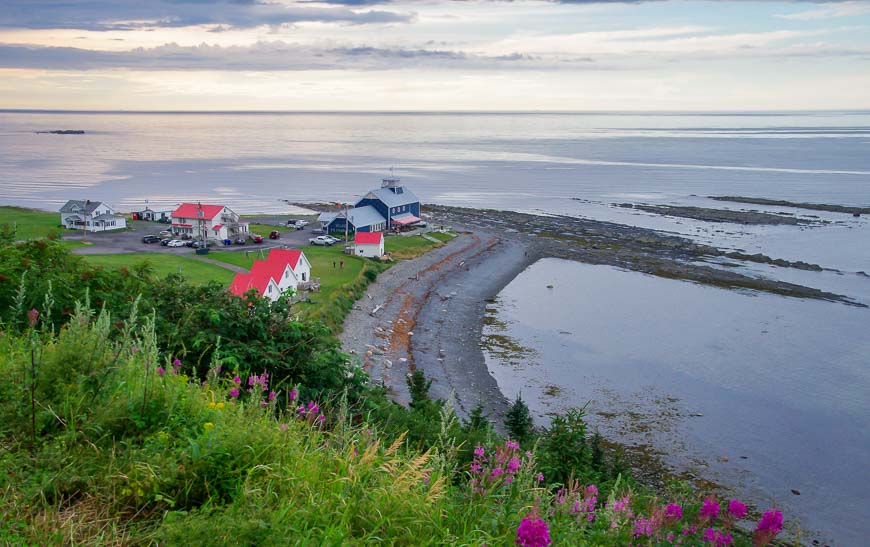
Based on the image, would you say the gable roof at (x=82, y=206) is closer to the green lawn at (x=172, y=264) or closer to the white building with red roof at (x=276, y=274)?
the green lawn at (x=172, y=264)

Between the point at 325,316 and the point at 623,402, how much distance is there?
14605 millimetres

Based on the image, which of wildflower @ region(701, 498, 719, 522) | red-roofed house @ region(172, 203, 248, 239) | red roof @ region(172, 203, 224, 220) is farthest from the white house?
wildflower @ region(701, 498, 719, 522)

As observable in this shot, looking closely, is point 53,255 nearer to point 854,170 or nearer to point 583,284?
point 583,284

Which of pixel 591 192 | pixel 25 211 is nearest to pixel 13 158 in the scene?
pixel 25 211

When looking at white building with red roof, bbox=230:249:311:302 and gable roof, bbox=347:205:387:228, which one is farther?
gable roof, bbox=347:205:387:228

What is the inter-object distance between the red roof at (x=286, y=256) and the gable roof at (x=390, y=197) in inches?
1074

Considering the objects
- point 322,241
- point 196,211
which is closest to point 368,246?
point 322,241

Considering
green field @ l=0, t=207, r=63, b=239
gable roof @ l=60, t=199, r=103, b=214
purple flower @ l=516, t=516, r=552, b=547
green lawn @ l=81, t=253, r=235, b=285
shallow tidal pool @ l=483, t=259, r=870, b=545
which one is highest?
purple flower @ l=516, t=516, r=552, b=547

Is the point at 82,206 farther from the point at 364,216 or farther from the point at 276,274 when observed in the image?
the point at 276,274

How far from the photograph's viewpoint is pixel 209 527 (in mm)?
3676

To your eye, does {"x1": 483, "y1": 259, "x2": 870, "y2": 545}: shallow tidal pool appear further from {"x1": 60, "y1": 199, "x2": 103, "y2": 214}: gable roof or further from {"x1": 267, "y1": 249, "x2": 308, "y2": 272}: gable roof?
{"x1": 60, "y1": 199, "x2": 103, "y2": 214}: gable roof

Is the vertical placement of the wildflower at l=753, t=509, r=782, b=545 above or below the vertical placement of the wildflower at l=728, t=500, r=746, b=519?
above

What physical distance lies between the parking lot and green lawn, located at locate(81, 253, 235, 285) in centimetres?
288

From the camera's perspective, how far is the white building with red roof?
31094 mm
